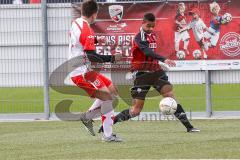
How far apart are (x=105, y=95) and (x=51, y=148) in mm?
1411

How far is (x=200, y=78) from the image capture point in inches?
706

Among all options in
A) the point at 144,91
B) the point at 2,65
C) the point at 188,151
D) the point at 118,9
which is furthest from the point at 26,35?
the point at 188,151

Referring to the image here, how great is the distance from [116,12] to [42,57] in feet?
6.87

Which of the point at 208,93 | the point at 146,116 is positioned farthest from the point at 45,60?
the point at 208,93

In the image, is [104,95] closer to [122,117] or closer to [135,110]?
[122,117]

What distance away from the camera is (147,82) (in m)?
13.9

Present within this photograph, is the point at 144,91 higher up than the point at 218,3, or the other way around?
the point at 218,3

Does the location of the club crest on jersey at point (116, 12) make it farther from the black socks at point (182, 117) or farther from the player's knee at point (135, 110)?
the black socks at point (182, 117)

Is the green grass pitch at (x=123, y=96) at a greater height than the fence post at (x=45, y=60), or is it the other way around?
the fence post at (x=45, y=60)

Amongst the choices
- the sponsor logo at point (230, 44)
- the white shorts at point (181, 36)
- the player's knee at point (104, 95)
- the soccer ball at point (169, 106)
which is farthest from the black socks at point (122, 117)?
the sponsor logo at point (230, 44)

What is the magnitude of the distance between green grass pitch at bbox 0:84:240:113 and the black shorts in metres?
4.38

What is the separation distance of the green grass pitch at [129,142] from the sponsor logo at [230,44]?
189 centimetres

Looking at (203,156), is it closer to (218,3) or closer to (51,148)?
(51,148)

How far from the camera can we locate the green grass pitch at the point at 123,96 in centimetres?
1898
